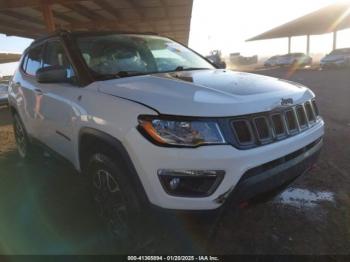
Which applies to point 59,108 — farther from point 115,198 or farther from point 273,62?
point 273,62

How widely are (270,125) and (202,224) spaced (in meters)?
0.90

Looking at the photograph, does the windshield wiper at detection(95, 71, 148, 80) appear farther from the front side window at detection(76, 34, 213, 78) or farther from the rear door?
the rear door

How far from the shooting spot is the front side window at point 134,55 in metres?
3.81

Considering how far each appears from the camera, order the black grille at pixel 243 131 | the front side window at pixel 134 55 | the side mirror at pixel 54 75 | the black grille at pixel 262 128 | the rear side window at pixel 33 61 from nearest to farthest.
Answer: the black grille at pixel 243 131, the black grille at pixel 262 128, the side mirror at pixel 54 75, the front side window at pixel 134 55, the rear side window at pixel 33 61

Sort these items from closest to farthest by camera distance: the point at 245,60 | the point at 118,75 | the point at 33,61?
the point at 118,75 → the point at 33,61 → the point at 245,60

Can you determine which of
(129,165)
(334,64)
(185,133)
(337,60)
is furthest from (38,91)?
(337,60)

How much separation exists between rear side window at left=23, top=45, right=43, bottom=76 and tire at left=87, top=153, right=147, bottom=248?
2.29 meters

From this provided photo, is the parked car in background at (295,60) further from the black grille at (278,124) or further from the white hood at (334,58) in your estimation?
the black grille at (278,124)

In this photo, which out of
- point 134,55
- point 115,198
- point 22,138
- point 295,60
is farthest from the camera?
point 295,60

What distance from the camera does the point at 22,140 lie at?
577cm

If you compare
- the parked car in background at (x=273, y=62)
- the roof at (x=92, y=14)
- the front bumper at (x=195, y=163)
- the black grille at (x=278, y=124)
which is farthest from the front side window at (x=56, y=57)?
the parked car in background at (x=273, y=62)

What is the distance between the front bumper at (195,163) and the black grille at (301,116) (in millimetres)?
646

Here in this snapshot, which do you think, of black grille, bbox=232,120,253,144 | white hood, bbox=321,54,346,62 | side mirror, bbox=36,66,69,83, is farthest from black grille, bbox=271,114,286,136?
white hood, bbox=321,54,346,62

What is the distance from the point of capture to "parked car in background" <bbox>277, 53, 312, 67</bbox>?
38.8m
